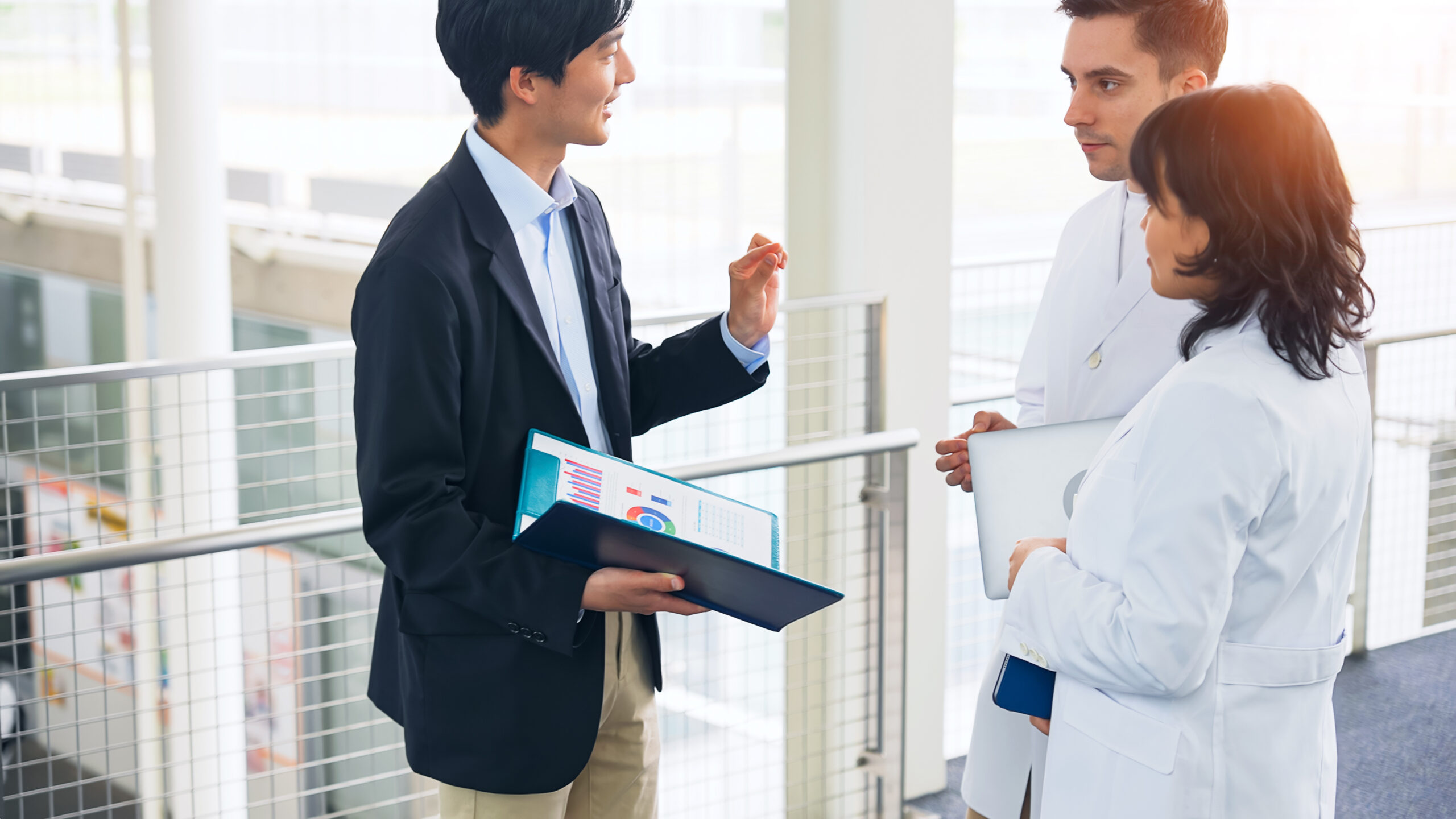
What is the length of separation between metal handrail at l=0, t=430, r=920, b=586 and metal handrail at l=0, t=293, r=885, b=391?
253 mm

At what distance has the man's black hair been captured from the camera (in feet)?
4.38

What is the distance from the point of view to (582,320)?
150 cm

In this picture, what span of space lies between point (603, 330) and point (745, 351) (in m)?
0.24

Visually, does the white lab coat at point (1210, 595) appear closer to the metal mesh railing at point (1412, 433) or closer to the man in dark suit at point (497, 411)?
the man in dark suit at point (497, 411)

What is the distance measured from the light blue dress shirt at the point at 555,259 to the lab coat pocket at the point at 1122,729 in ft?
2.11

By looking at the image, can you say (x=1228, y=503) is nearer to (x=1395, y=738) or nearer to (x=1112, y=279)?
(x=1112, y=279)

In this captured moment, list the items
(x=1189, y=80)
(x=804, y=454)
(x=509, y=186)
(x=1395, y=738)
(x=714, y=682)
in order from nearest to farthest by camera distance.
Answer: (x=509, y=186), (x=1189, y=80), (x=804, y=454), (x=714, y=682), (x=1395, y=738)

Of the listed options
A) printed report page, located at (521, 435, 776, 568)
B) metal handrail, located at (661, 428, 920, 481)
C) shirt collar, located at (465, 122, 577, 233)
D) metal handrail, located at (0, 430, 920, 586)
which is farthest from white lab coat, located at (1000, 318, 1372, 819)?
metal handrail, located at (661, 428, 920, 481)

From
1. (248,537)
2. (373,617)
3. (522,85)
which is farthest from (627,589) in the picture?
(373,617)

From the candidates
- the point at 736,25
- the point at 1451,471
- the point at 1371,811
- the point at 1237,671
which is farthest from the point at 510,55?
the point at 1451,471

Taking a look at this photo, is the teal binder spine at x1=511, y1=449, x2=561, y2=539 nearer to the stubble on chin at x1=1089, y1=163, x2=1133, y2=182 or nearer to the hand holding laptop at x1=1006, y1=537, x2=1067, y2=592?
the hand holding laptop at x1=1006, y1=537, x2=1067, y2=592

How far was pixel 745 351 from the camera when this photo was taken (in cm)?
165

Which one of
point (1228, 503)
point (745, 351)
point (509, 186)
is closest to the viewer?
point (1228, 503)

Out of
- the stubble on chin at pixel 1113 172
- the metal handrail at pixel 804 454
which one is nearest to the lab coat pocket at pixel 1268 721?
the stubble on chin at pixel 1113 172
